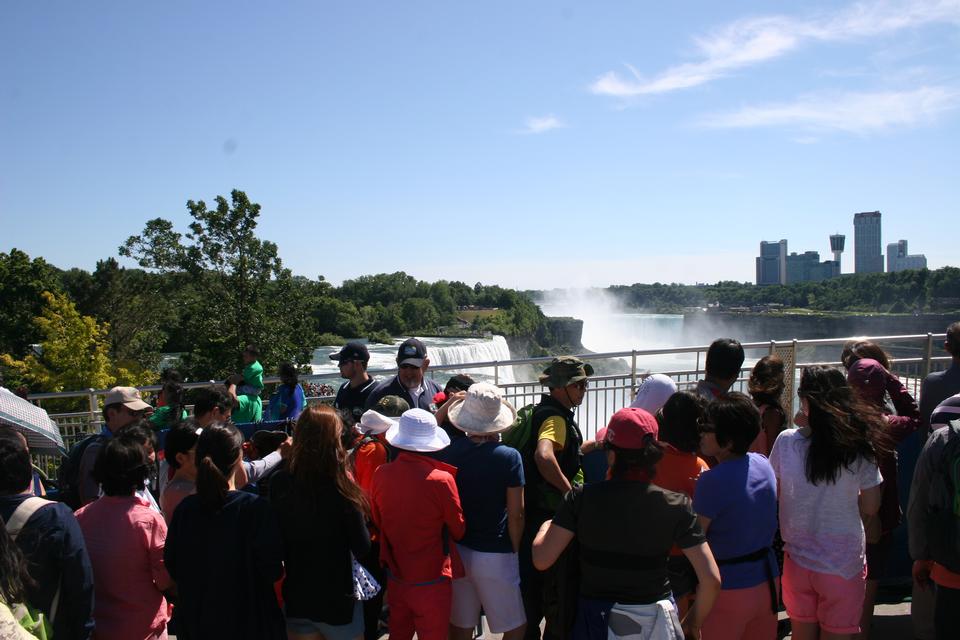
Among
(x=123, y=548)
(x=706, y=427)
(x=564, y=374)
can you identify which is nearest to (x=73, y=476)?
(x=123, y=548)

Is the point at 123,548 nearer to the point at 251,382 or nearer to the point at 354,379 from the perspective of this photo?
the point at 354,379

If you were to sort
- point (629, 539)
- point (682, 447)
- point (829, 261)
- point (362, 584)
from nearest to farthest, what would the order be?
1. point (629, 539)
2. point (362, 584)
3. point (682, 447)
4. point (829, 261)

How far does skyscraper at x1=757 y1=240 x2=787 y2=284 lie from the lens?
18709cm

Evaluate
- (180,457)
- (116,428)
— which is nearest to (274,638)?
(180,457)

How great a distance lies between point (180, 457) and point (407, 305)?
73006mm

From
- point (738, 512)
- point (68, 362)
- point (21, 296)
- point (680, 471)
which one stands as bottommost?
point (68, 362)

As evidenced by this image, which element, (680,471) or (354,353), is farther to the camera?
(354,353)

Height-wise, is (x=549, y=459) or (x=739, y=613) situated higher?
(x=549, y=459)

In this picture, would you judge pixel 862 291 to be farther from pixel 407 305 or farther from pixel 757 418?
pixel 757 418

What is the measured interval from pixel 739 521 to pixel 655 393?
48.0 inches

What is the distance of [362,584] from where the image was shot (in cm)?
313

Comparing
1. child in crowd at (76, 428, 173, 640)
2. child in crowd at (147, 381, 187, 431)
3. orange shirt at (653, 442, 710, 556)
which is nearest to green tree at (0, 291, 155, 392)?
child in crowd at (147, 381, 187, 431)

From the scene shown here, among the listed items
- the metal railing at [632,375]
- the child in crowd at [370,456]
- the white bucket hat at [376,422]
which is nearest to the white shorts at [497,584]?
the child in crowd at [370,456]

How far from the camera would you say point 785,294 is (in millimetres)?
85625
